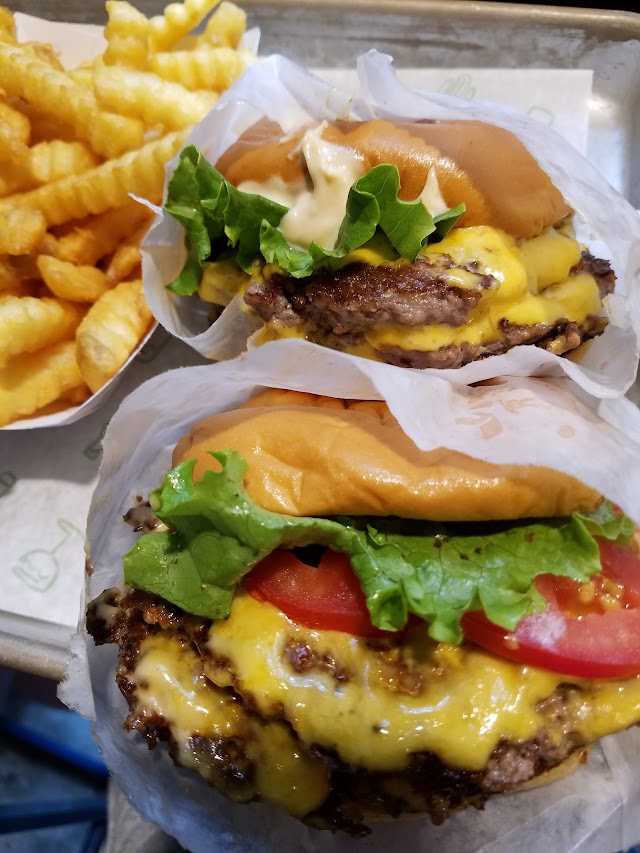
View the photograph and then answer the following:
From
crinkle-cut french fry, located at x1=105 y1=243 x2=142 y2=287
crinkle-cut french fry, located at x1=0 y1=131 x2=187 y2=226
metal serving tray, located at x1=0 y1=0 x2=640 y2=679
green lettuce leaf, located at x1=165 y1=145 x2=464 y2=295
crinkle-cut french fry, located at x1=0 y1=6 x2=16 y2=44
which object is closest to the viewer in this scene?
green lettuce leaf, located at x1=165 y1=145 x2=464 y2=295

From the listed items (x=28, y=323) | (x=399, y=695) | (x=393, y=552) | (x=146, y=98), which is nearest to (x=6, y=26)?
(x=146, y=98)

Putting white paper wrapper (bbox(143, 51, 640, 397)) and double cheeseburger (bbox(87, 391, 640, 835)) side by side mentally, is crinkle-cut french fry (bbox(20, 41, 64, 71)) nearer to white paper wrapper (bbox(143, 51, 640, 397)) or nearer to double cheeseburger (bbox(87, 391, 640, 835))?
white paper wrapper (bbox(143, 51, 640, 397))

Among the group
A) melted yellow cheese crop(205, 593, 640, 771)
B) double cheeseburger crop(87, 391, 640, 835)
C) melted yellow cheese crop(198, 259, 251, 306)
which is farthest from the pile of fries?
melted yellow cheese crop(205, 593, 640, 771)

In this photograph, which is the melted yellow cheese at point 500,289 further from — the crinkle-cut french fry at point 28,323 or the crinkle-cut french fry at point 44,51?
the crinkle-cut french fry at point 44,51

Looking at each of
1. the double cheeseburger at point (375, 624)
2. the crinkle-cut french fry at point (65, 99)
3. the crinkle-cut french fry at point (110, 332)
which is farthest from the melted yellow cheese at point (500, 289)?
the crinkle-cut french fry at point (65, 99)

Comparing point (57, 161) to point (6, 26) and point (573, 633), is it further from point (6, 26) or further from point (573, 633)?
point (573, 633)

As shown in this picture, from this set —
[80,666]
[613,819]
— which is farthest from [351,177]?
[613,819]

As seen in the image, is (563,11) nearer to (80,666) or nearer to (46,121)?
(46,121)
